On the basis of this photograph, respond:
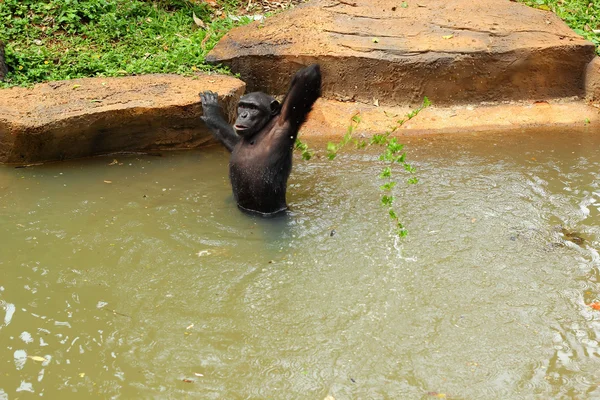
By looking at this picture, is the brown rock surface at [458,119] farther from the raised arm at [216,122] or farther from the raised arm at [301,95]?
the raised arm at [301,95]

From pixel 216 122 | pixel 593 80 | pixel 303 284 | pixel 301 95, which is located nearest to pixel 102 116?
pixel 216 122

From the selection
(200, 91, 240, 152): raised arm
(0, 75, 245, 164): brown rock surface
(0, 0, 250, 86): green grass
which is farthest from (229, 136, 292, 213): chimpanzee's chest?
(0, 0, 250, 86): green grass

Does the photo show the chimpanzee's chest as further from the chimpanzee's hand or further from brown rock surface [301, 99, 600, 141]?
brown rock surface [301, 99, 600, 141]

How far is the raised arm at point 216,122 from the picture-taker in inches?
261

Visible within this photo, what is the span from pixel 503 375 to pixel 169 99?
490cm

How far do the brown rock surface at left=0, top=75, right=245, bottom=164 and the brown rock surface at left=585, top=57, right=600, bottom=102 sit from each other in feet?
15.3


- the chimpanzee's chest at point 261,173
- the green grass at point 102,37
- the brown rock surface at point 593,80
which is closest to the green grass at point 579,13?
the brown rock surface at point 593,80

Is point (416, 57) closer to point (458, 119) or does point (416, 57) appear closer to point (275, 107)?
point (458, 119)

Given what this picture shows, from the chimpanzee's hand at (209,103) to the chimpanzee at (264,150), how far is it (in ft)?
2.41

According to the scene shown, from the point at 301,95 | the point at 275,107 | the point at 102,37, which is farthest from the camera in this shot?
the point at 102,37

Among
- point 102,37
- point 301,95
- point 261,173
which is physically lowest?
point 261,173

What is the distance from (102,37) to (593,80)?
21.9 feet

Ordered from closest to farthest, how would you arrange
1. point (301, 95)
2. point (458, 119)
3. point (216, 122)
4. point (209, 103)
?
1. point (301, 95)
2. point (216, 122)
3. point (209, 103)
4. point (458, 119)

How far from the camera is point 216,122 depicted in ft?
22.2
